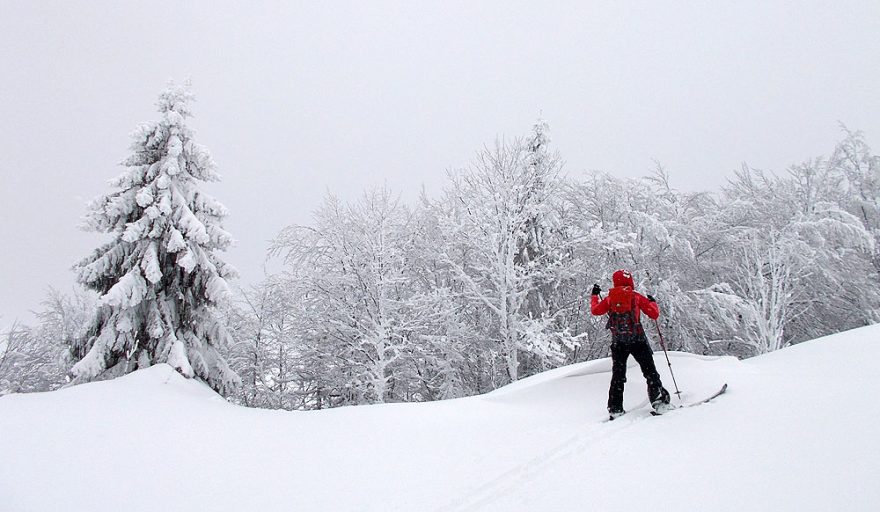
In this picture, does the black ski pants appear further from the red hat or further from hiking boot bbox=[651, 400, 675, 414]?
the red hat

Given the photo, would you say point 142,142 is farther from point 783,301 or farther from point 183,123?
point 783,301

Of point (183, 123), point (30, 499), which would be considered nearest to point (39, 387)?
point (183, 123)

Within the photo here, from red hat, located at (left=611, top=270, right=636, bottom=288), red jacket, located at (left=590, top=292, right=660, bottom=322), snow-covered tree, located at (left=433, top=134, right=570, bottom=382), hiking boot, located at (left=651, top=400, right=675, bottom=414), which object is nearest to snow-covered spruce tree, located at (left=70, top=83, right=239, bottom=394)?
snow-covered tree, located at (left=433, top=134, right=570, bottom=382)

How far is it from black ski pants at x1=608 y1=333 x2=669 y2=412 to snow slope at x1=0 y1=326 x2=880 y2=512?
0.84ft

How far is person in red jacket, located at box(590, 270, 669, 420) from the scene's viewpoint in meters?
5.41

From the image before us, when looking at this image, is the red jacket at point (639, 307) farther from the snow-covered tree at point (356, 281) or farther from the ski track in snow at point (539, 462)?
the snow-covered tree at point (356, 281)

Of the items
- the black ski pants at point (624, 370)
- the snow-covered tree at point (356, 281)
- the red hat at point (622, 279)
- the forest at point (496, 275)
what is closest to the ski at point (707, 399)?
the black ski pants at point (624, 370)

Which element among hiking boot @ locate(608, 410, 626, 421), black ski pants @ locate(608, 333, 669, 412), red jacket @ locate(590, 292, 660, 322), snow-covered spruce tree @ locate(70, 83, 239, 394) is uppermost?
snow-covered spruce tree @ locate(70, 83, 239, 394)

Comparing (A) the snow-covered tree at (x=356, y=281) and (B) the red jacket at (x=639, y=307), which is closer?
(B) the red jacket at (x=639, y=307)

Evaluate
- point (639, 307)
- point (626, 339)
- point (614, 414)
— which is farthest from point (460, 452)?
point (639, 307)

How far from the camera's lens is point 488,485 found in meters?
3.68

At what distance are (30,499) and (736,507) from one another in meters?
5.06

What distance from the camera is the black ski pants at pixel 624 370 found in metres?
5.40

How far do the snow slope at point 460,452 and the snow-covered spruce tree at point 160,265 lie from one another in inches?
198
